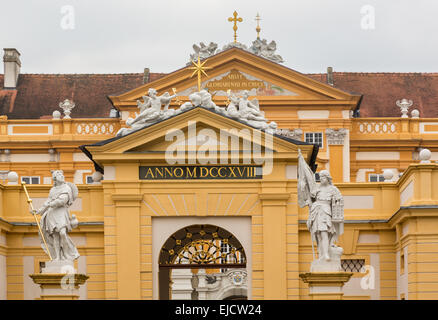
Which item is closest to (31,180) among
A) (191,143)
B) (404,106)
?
(404,106)

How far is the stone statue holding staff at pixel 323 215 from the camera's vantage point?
37.9 m

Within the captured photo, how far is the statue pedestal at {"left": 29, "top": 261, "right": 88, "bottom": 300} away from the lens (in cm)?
3838

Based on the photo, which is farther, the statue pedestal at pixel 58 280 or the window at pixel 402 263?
the window at pixel 402 263

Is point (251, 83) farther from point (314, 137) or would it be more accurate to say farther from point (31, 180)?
point (31, 180)

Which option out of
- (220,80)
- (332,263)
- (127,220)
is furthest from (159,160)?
(220,80)

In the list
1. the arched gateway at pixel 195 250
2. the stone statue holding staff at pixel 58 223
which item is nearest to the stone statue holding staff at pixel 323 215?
the stone statue holding staff at pixel 58 223

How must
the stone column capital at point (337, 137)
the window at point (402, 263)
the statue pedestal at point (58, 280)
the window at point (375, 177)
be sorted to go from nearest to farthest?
the statue pedestal at point (58, 280) < the window at point (402, 263) < the stone column capital at point (337, 137) < the window at point (375, 177)

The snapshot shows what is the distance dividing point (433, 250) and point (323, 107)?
21.4m

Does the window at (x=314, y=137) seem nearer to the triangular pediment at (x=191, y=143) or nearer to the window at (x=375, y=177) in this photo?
the window at (x=375, y=177)

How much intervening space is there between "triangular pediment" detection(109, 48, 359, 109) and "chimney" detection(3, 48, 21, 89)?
10963mm

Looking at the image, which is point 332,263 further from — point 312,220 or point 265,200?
point 265,200

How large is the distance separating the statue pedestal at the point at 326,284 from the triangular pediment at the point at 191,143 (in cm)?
756

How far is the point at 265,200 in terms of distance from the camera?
148ft

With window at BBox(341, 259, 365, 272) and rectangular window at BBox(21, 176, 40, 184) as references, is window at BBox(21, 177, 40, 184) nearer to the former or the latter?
→ rectangular window at BBox(21, 176, 40, 184)
